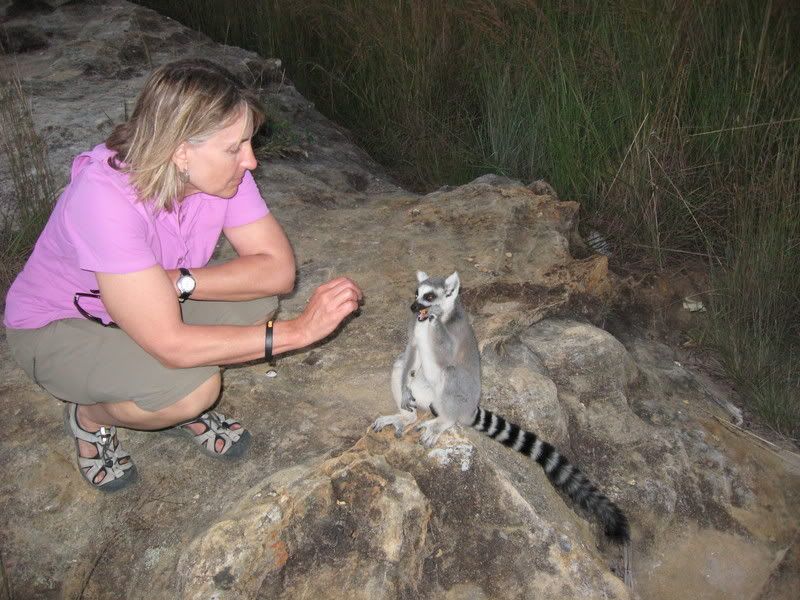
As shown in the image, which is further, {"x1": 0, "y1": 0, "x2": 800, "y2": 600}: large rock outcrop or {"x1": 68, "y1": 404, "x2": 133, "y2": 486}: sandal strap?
{"x1": 68, "y1": 404, "x2": 133, "y2": 486}: sandal strap

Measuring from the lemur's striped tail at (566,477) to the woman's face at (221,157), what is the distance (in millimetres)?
1292

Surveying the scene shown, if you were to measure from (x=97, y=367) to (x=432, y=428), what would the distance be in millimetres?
1160

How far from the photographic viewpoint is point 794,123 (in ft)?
12.7

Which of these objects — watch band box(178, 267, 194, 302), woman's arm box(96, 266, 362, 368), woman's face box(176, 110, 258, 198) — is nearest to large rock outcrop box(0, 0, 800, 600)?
woman's arm box(96, 266, 362, 368)

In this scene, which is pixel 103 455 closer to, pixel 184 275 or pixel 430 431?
pixel 184 275

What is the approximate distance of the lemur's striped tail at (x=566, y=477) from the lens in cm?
232

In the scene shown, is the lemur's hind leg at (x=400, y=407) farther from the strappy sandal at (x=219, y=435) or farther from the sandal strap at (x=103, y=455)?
the sandal strap at (x=103, y=455)

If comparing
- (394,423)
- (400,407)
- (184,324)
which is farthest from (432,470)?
(184,324)

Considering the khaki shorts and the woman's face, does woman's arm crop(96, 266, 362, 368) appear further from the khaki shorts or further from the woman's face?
the woman's face

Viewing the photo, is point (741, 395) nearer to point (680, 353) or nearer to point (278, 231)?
point (680, 353)

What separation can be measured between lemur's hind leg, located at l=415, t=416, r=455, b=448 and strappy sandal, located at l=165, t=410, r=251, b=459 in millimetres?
646

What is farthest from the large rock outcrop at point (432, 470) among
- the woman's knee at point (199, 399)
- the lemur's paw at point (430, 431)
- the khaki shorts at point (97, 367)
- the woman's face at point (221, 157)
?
the woman's face at point (221, 157)

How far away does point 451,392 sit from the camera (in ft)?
8.29

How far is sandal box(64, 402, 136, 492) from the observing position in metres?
2.32
